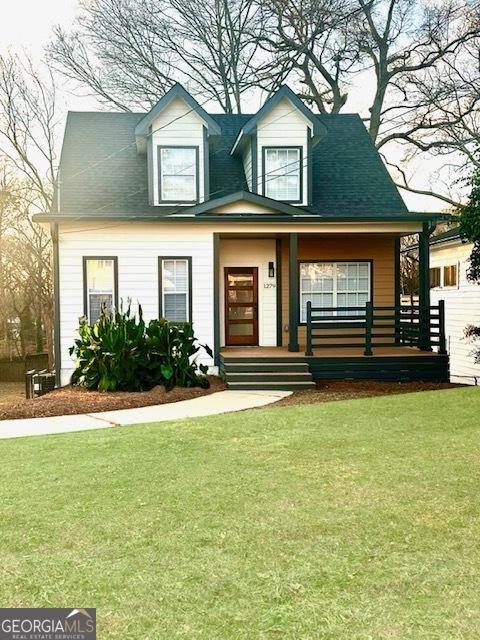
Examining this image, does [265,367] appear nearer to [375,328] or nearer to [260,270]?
[260,270]

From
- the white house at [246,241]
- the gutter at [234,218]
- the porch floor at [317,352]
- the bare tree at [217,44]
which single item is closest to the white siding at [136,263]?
the white house at [246,241]

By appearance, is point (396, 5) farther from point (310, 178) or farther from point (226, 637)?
point (226, 637)

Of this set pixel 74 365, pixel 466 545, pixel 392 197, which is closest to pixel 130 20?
pixel 392 197

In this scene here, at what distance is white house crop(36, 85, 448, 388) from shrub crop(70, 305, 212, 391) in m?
1.16

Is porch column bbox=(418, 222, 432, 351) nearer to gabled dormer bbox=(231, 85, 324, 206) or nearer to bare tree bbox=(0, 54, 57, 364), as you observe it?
gabled dormer bbox=(231, 85, 324, 206)

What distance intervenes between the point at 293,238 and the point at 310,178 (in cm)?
220

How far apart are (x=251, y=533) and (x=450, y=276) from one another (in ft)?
58.9

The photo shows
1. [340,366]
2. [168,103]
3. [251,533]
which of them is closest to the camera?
[251,533]

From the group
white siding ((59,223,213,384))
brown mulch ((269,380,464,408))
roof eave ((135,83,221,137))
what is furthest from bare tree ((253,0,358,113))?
brown mulch ((269,380,464,408))

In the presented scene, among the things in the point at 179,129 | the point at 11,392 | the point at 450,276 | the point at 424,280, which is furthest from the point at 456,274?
the point at 11,392

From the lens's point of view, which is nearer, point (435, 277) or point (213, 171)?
point (213, 171)

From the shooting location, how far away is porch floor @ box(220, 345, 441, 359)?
1282 cm

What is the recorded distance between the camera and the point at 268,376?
11.9 metres

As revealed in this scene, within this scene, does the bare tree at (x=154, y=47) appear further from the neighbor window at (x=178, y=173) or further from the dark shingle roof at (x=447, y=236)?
the neighbor window at (x=178, y=173)
